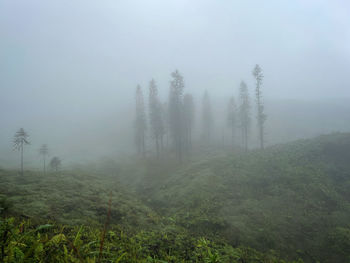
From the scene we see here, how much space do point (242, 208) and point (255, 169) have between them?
7.81 m

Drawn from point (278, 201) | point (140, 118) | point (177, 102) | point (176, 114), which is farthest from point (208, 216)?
point (140, 118)

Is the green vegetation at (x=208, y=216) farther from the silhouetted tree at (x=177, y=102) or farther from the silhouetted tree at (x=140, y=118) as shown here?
the silhouetted tree at (x=140, y=118)

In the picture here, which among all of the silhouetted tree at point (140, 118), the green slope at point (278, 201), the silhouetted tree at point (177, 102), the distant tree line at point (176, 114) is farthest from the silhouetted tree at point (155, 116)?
the green slope at point (278, 201)

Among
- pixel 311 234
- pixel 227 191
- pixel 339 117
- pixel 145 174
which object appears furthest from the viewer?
pixel 339 117

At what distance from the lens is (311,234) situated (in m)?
9.81

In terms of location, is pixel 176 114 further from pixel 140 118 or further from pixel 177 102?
pixel 140 118

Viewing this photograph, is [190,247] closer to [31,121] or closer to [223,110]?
[223,110]

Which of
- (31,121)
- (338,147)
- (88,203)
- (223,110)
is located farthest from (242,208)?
(31,121)

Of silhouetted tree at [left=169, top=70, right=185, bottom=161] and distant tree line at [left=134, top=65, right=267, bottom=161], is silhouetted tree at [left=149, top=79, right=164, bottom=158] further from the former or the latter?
silhouetted tree at [left=169, top=70, right=185, bottom=161]

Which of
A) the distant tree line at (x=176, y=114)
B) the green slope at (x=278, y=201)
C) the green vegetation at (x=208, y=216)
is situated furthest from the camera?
the distant tree line at (x=176, y=114)

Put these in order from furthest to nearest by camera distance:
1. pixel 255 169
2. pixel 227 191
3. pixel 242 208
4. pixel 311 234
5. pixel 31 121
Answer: pixel 31 121
pixel 255 169
pixel 227 191
pixel 242 208
pixel 311 234

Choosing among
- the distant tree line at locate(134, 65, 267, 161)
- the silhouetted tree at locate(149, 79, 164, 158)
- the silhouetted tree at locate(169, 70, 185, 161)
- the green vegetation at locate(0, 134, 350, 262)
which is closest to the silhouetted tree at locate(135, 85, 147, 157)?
the distant tree line at locate(134, 65, 267, 161)

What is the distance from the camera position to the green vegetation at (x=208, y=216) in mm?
4363

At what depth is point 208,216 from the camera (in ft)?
38.6
